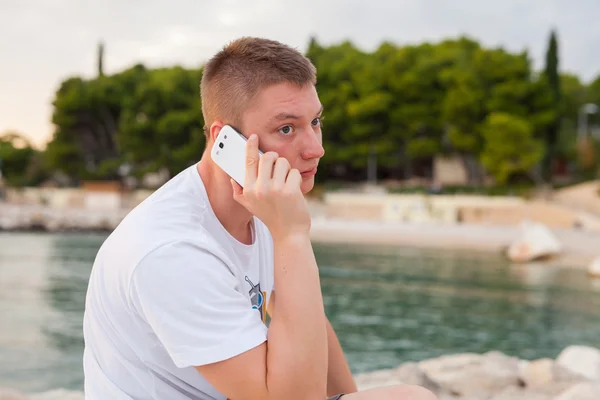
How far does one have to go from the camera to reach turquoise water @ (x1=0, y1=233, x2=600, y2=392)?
31.9 feet

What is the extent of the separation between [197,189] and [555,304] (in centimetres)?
1429

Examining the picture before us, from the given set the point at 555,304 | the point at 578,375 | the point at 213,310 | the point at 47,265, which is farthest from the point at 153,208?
the point at 47,265

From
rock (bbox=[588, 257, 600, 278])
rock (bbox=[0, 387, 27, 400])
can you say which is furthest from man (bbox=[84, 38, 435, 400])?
rock (bbox=[588, 257, 600, 278])

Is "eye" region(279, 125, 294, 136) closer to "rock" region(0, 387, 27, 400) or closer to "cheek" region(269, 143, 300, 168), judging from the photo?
"cheek" region(269, 143, 300, 168)

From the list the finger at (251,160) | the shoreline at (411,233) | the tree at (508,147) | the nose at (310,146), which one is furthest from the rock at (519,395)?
the tree at (508,147)

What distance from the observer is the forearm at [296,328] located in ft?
5.00

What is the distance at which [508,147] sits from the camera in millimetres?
34250

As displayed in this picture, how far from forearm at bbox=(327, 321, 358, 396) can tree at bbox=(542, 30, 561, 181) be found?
38.9 m

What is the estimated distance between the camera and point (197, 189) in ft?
5.74

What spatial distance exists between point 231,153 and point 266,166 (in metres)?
0.11

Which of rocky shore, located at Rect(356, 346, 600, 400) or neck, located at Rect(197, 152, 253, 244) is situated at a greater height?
neck, located at Rect(197, 152, 253, 244)

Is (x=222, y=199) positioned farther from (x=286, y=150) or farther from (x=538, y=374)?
(x=538, y=374)

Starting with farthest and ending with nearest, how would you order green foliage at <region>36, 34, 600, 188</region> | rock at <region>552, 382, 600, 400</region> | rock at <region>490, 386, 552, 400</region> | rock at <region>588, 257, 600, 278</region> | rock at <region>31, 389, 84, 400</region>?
green foliage at <region>36, 34, 600, 188</region>, rock at <region>588, 257, 600, 278</region>, rock at <region>31, 389, 84, 400</region>, rock at <region>490, 386, 552, 400</region>, rock at <region>552, 382, 600, 400</region>

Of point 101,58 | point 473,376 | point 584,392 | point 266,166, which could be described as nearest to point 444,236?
point 473,376
